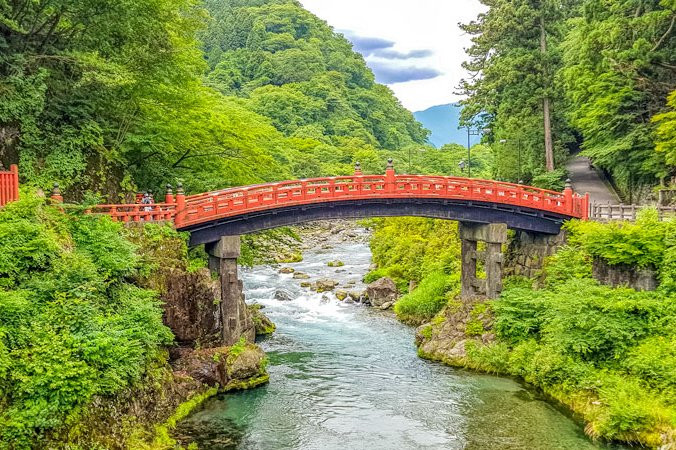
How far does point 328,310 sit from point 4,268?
22565 millimetres

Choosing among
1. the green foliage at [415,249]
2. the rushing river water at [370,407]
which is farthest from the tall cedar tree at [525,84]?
the rushing river water at [370,407]

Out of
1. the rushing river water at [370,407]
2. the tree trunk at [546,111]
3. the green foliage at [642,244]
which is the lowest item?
the rushing river water at [370,407]

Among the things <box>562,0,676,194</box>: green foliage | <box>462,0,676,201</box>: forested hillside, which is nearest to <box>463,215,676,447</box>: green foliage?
<box>462,0,676,201</box>: forested hillside

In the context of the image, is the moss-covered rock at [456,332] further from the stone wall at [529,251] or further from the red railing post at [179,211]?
the red railing post at [179,211]

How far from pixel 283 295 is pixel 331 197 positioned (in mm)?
14112

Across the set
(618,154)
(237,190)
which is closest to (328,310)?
(237,190)

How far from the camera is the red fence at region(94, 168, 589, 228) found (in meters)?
23.9

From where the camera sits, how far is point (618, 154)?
34.3m

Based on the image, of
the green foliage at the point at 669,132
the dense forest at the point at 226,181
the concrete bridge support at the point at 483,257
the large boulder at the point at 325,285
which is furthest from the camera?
the large boulder at the point at 325,285

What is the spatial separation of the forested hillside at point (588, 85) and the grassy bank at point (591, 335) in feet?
24.9

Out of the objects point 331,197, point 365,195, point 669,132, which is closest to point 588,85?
point 669,132

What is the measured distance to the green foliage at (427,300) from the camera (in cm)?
3297

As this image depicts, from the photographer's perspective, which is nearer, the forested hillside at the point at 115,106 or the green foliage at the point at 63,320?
the green foliage at the point at 63,320

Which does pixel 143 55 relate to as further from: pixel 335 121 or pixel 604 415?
pixel 335 121
